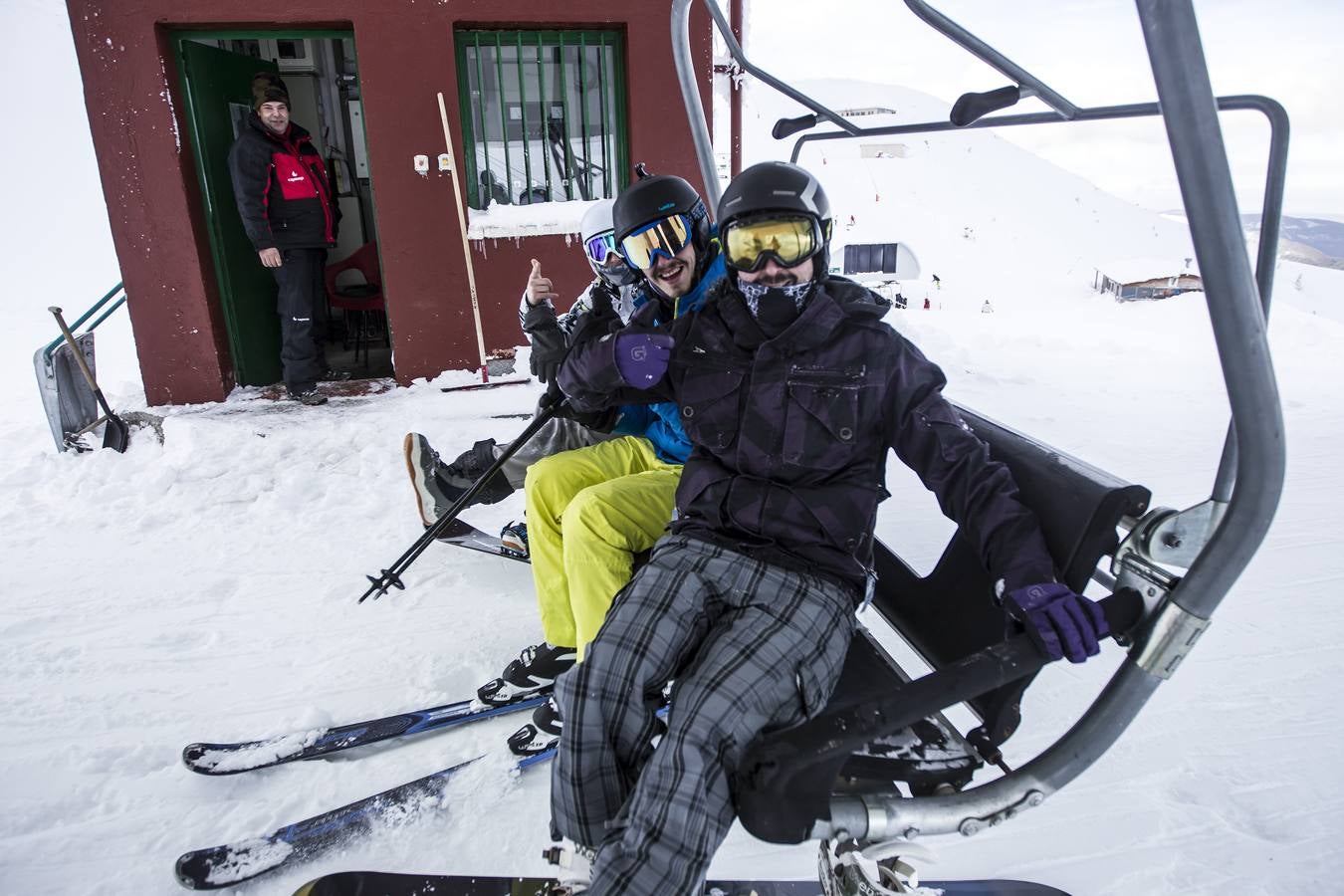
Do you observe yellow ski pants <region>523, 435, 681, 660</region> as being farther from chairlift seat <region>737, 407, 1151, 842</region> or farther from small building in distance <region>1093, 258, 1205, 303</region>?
small building in distance <region>1093, 258, 1205, 303</region>

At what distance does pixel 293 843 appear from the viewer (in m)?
1.93

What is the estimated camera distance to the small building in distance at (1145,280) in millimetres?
11766

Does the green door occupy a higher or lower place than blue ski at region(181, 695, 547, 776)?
higher

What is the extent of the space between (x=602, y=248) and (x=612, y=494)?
3.03ft

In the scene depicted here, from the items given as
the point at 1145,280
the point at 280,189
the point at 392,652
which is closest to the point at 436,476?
the point at 392,652

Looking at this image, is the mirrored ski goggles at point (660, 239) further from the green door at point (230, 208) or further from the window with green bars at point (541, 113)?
the green door at point (230, 208)

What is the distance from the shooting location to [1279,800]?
6.33 ft

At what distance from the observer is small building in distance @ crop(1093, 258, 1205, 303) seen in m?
11.8

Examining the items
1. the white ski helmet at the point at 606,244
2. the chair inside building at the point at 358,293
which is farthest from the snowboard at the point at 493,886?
the chair inside building at the point at 358,293

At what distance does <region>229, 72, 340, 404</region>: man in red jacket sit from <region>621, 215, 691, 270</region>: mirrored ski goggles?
162 inches

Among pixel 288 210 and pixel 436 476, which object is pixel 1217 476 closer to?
pixel 436 476

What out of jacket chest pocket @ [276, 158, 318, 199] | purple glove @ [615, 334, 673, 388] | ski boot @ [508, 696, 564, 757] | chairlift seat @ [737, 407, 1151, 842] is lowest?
ski boot @ [508, 696, 564, 757]

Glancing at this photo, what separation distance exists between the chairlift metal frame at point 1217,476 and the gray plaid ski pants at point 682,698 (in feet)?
0.70

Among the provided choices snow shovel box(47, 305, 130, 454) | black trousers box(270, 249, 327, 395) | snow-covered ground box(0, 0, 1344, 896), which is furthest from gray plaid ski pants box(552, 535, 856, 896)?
black trousers box(270, 249, 327, 395)
